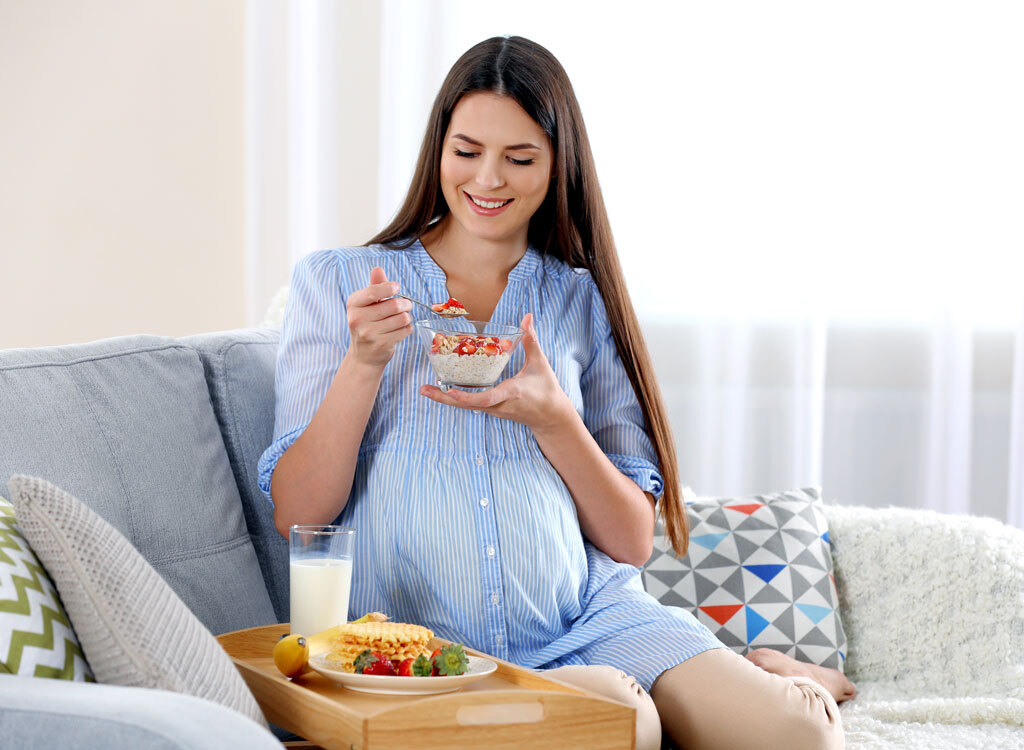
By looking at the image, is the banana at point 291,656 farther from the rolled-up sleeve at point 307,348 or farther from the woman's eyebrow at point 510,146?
the woman's eyebrow at point 510,146

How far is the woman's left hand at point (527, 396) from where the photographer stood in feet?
4.70

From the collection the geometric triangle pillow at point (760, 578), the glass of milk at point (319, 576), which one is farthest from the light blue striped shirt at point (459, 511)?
the geometric triangle pillow at point (760, 578)

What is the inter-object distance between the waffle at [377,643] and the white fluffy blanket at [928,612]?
85 cm

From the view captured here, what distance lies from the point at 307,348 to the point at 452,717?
750mm

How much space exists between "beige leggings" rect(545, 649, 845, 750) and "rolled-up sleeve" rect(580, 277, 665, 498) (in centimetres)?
35

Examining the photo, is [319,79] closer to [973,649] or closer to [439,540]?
[439,540]

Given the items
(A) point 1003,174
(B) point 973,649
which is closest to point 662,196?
(A) point 1003,174

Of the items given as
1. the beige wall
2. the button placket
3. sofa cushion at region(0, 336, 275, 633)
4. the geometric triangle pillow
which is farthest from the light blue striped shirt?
the beige wall

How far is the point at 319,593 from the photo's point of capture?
4.17ft

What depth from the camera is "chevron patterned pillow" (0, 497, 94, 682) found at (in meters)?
0.91

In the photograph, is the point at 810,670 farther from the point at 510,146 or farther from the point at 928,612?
the point at 510,146

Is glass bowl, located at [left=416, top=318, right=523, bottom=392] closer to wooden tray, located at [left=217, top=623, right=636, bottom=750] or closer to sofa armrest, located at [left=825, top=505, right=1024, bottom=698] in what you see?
wooden tray, located at [left=217, top=623, right=636, bottom=750]

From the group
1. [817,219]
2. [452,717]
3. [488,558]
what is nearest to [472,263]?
[488,558]

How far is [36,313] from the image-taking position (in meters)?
3.67
